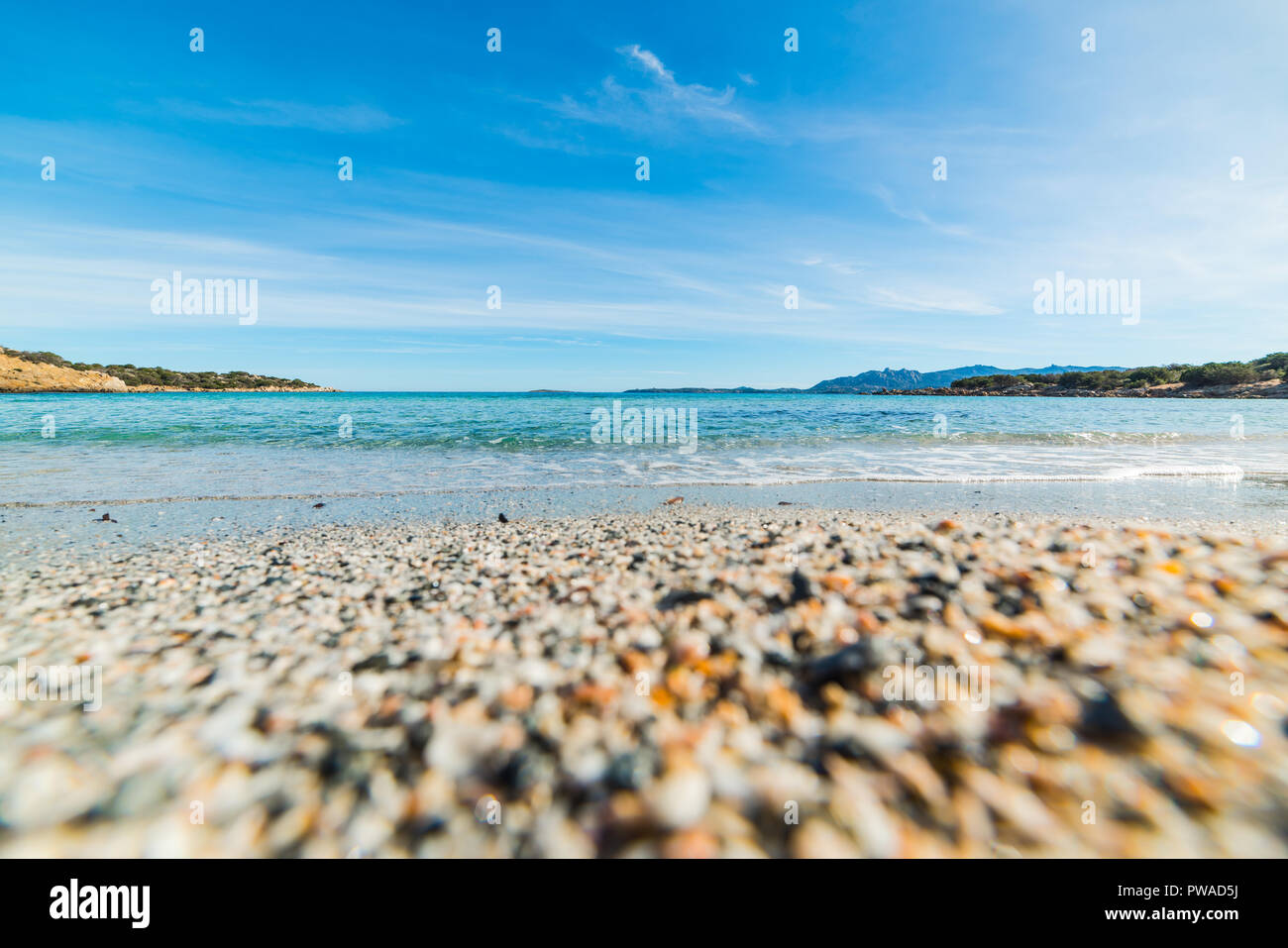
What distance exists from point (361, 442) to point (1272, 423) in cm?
4759

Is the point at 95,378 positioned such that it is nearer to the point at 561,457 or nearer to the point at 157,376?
the point at 157,376

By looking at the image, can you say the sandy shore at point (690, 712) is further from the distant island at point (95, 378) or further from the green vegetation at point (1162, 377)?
the distant island at point (95, 378)

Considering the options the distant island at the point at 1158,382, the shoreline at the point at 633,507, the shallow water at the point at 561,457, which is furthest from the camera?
the distant island at the point at 1158,382

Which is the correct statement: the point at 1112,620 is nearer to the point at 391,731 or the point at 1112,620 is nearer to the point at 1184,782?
the point at 1184,782

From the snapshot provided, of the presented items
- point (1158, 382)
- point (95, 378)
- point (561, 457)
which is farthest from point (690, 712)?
point (95, 378)

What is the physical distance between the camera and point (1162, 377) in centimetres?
7594

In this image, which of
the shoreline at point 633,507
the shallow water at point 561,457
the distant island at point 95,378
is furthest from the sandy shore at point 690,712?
the distant island at point 95,378

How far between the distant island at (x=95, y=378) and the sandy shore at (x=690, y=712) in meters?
122

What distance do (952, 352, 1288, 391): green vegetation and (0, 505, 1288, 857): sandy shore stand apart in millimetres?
94848

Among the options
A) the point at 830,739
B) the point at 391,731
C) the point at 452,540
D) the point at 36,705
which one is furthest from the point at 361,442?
the point at 830,739

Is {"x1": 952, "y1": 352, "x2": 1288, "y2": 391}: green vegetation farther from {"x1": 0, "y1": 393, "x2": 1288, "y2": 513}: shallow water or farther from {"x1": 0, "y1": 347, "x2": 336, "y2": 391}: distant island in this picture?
{"x1": 0, "y1": 347, "x2": 336, "y2": 391}: distant island

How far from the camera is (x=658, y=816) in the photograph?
2197 millimetres

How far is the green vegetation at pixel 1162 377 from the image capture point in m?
66.9
